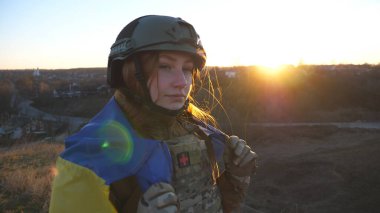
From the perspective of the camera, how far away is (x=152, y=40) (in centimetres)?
209

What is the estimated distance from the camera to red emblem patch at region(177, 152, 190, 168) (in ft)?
6.67

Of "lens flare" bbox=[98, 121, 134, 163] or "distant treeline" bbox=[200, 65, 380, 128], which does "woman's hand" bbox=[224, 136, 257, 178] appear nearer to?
"lens flare" bbox=[98, 121, 134, 163]

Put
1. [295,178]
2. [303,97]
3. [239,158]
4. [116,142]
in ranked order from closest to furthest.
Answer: [116,142] → [239,158] → [295,178] → [303,97]

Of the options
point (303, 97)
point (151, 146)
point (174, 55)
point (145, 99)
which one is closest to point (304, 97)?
point (303, 97)

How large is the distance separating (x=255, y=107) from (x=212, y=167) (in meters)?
28.7

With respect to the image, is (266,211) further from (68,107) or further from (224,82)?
(68,107)

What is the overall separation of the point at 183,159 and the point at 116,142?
449 mm

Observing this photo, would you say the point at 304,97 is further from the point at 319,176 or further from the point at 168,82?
the point at 168,82

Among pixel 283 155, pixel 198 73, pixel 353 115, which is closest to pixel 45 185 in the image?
pixel 198 73

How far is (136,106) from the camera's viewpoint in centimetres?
208

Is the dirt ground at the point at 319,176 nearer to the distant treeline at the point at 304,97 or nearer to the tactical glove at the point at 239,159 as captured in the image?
the tactical glove at the point at 239,159

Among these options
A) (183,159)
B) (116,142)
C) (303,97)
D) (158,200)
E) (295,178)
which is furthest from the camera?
(303,97)

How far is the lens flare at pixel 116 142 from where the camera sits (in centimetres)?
174

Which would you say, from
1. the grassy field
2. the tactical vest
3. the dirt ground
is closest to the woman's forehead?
the tactical vest
